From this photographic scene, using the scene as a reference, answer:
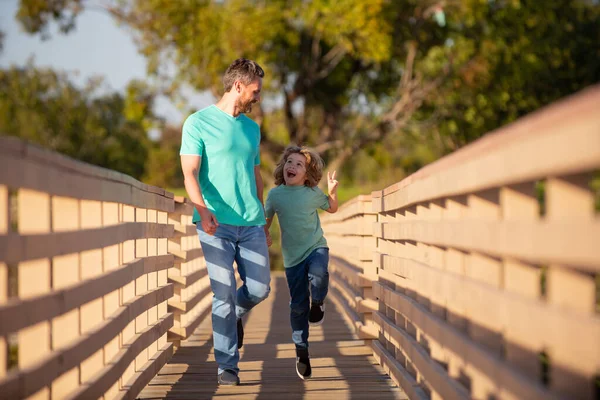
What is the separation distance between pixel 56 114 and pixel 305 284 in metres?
86.5

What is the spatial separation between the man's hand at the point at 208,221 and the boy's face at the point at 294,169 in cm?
108

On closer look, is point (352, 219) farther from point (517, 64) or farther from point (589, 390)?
point (517, 64)

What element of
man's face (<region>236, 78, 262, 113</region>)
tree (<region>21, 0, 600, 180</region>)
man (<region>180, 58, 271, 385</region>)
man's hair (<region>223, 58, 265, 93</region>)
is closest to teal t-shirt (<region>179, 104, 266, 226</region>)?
man (<region>180, 58, 271, 385</region>)

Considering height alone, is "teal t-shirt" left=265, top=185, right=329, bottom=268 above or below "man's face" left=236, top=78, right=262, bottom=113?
below

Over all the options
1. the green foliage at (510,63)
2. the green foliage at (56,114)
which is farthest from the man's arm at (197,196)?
the green foliage at (56,114)

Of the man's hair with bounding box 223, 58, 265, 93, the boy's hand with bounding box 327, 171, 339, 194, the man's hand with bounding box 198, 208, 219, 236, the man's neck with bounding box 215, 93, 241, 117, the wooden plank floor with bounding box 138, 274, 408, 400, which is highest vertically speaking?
the man's hair with bounding box 223, 58, 265, 93

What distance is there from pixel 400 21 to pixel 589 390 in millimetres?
31250

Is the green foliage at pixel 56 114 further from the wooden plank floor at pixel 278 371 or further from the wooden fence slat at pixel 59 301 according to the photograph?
the wooden fence slat at pixel 59 301

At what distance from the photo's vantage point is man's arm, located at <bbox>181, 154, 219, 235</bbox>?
623 cm

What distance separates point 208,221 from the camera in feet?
20.5

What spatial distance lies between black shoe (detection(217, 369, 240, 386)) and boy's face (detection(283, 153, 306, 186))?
1572mm

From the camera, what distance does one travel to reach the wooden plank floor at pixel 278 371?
6191 millimetres

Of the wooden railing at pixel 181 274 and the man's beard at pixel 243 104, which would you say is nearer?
the man's beard at pixel 243 104

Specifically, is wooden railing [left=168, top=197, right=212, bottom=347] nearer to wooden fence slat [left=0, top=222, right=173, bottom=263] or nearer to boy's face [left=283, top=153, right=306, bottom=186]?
boy's face [left=283, top=153, right=306, bottom=186]
